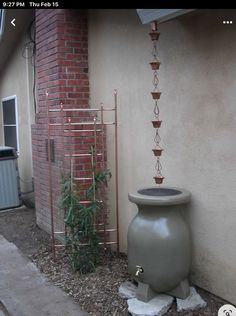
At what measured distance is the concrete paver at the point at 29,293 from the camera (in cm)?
375

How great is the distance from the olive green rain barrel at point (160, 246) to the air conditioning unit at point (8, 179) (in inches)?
163

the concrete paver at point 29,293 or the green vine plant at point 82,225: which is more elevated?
the green vine plant at point 82,225

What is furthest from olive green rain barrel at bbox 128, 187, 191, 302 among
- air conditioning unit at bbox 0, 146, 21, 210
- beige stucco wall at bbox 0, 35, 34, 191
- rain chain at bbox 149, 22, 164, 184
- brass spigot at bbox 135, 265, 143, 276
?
beige stucco wall at bbox 0, 35, 34, 191

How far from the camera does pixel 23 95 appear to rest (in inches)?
311

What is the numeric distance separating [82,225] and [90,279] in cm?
52

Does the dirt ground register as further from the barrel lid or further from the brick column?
the barrel lid

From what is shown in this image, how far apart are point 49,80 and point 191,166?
7.94 feet

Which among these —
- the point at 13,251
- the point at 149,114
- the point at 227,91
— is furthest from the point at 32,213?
the point at 227,91

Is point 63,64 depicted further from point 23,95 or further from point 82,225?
point 23,95

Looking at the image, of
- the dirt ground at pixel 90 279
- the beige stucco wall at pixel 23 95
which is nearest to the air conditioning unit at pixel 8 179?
the beige stucco wall at pixel 23 95

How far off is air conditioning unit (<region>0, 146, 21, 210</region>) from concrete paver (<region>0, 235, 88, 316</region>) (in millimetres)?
2530

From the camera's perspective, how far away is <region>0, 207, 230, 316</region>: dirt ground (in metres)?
3.70

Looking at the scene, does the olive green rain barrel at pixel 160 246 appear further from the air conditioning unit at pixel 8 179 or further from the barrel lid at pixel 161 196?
the air conditioning unit at pixel 8 179

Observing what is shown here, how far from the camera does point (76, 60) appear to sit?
525 centimetres
